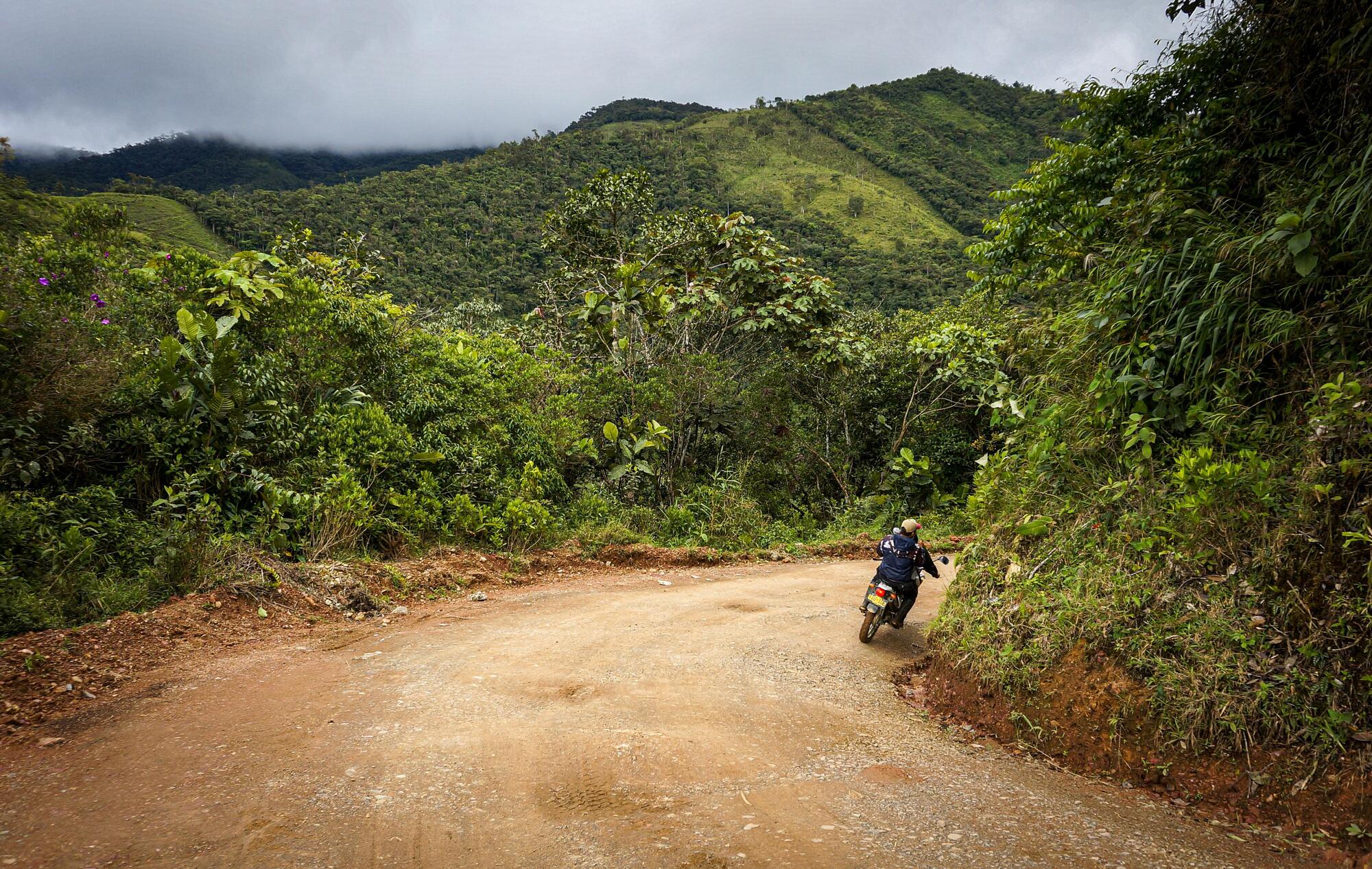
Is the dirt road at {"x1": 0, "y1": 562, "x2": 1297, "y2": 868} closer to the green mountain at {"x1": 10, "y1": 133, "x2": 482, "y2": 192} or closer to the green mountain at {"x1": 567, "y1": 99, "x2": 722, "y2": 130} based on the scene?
the green mountain at {"x1": 10, "y1": 133, "x2": 482, "y2": 192}

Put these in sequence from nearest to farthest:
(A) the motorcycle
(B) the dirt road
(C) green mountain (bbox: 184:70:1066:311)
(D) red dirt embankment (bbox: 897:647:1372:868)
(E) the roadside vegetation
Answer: (B) the dirt road < (D) red dirt embankment (bbox: 897:647:1372:868) < (E) the roadside vegetation < (A) the motorcycle < (C) green mountain (bbox: 184:70:1066:311)

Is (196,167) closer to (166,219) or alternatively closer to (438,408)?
(166,219)

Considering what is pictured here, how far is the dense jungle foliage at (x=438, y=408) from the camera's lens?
686cm

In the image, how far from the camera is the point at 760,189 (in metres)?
82.4

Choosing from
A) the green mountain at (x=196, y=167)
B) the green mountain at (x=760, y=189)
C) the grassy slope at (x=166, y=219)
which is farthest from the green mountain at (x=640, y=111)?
the grassy slope at (x=166, y=219)

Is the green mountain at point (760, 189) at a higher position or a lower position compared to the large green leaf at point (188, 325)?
higher

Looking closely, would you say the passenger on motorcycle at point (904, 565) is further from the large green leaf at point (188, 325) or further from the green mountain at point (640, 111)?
the green mountain at point (640, 111)

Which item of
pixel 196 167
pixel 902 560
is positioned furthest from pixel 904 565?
pixel 196 167

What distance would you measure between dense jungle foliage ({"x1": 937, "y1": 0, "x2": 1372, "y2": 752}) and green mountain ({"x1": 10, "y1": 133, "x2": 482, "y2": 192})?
90.4 metres

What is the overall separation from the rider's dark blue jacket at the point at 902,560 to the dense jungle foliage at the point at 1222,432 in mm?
757

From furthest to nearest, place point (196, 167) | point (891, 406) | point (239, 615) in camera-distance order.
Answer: point (196, 167), point (891, 406), point (239, 615)

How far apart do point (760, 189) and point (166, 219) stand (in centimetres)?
5813

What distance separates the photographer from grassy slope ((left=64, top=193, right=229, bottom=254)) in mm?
48772

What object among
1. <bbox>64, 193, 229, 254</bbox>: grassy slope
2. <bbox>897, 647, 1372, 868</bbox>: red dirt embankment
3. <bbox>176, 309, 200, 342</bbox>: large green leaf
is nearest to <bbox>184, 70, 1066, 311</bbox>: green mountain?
<bbox>64, 193, 229, 254</bbox>: grassy slope
